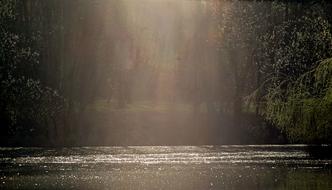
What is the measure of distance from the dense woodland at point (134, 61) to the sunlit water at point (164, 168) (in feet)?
20.0

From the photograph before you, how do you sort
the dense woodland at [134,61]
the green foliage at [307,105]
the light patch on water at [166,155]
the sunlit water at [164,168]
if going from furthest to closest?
the dense woodland at [134,61] → the light patch on water at [166,155] → the sunlit water at [164,168] → the green foliage at [307,105]

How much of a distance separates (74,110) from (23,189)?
2682 centimetres

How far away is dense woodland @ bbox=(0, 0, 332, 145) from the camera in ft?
169

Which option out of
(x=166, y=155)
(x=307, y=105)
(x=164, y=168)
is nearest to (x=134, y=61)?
(x=166, y=155)

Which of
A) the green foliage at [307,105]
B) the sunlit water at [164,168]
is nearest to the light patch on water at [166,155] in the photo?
the sunlit water at [164,168]

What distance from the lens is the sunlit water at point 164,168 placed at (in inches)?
1141

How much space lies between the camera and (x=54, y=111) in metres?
51.8

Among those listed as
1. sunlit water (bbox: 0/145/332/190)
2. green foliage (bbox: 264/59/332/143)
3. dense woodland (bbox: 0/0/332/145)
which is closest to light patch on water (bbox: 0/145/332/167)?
sunlit water (bbox: 0/145/332/190)

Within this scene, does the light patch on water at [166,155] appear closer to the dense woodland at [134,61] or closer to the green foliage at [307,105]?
the dense woodland at [134,61]

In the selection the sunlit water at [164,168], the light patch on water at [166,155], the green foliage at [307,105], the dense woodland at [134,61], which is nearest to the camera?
the green foliage at [307,105]

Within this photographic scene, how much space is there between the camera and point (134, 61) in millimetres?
59469

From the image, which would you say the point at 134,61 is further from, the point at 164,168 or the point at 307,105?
the point at 307,105

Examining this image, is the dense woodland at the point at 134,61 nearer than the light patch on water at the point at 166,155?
No

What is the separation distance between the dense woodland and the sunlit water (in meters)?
6.09
